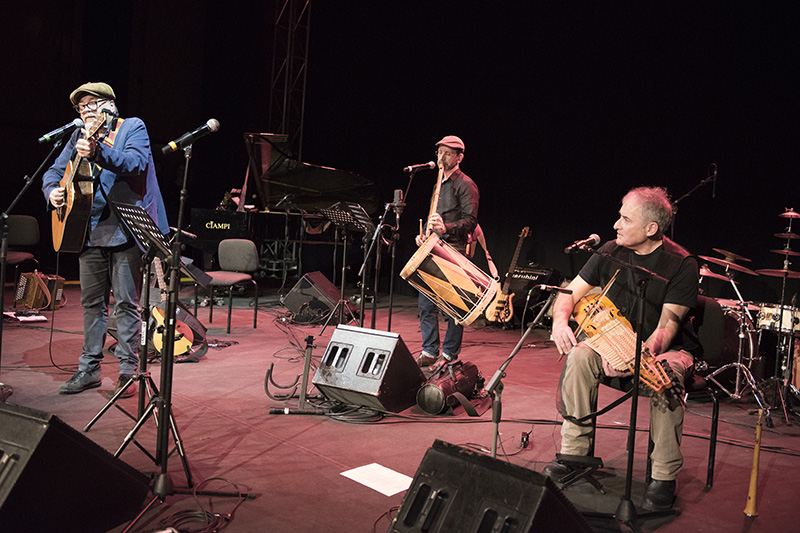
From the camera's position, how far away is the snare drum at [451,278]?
450 centimetres

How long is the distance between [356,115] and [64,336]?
7200 mm

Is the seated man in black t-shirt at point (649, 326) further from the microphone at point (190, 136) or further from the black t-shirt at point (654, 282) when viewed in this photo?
the microphone at point (190, 136)

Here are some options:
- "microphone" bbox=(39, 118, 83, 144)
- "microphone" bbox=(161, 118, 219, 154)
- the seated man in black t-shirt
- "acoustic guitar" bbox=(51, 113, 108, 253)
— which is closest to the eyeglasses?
"acoustic guitar" bbox=(51, 113, 108, 253)

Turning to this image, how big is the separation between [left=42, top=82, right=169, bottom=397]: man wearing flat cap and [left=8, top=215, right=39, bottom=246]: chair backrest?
13.6ft

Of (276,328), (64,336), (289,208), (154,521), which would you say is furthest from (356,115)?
(154,521)

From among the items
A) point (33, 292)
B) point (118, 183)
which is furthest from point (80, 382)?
point (33, 292)

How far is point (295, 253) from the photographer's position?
10.6m

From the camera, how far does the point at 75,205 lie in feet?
12.8

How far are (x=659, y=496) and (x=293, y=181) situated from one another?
7.61 meters

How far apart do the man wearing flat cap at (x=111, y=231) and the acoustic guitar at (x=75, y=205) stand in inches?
1.3

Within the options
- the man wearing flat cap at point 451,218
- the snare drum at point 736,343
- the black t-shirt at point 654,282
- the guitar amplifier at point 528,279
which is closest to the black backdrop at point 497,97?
the guitar amplifier at point 528,279

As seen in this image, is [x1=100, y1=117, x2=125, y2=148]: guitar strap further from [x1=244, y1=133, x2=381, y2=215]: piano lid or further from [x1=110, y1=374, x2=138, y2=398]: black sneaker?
[x1=244, y1=133, x2=381, y2=215]: piano lid

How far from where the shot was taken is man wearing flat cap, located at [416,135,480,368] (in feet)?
16.7

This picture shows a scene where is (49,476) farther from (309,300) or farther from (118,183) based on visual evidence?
(309,300)
